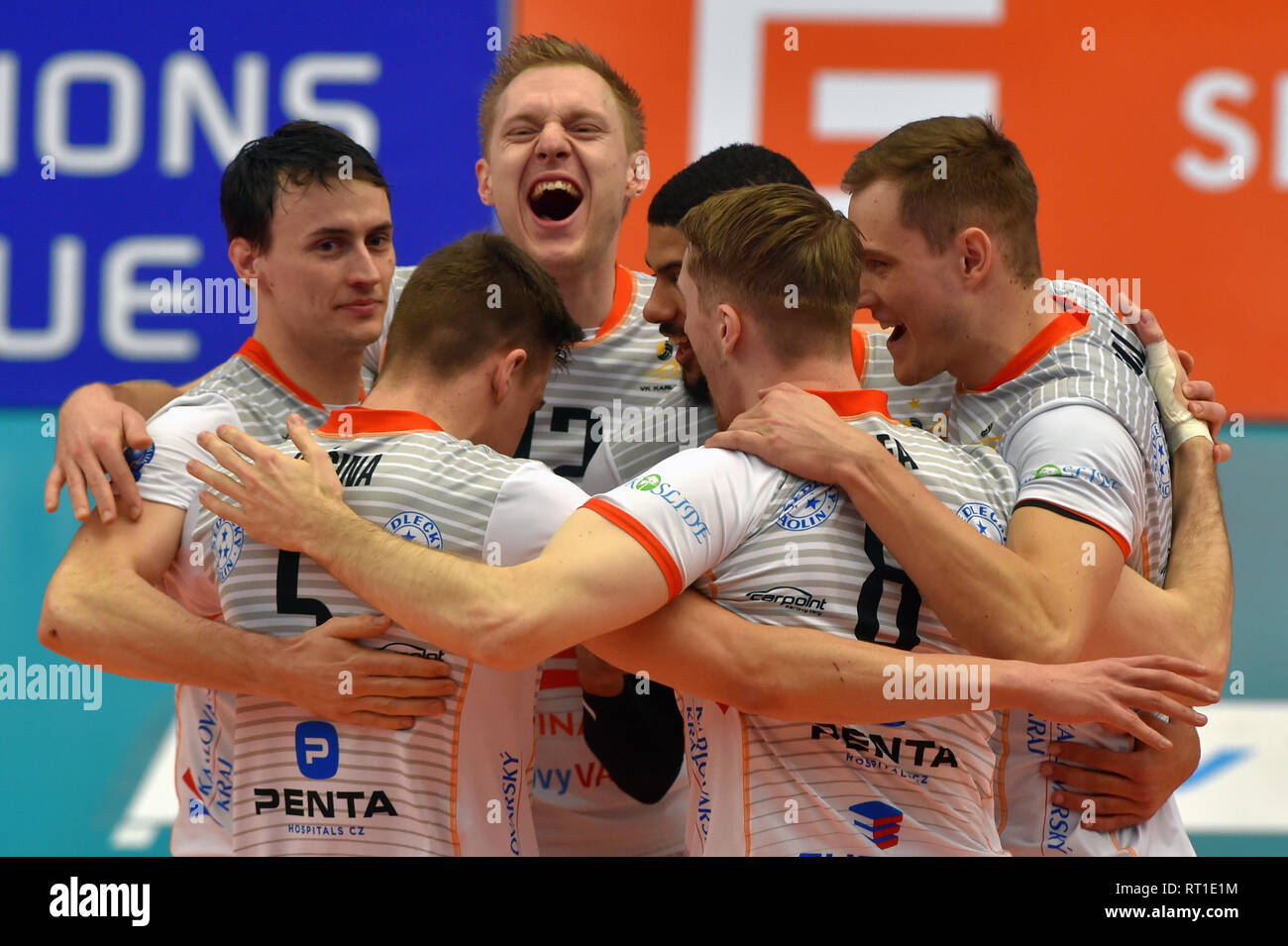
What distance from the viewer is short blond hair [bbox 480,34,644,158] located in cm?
421

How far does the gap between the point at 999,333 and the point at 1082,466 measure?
51 cm

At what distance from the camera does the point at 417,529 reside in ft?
8.75

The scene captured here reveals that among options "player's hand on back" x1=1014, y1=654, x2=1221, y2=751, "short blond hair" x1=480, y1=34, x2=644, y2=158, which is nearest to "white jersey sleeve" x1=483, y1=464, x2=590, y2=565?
"player's hand on back" x1=1014, y1=654, x2=1221, y2=751

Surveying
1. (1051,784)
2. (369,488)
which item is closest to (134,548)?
(369,488)

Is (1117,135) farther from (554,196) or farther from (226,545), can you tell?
(226,545)

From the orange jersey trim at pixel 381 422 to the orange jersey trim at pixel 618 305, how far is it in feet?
3.44

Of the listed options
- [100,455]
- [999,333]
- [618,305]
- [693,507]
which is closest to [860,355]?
[999,333]

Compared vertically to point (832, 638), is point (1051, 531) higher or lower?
higher

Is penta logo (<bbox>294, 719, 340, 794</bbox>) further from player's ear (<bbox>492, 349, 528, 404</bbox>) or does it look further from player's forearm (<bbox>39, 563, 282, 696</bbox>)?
player's ear (<bbox>492, 349, 528, 404</bbox>)

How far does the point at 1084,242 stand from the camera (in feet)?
26.4

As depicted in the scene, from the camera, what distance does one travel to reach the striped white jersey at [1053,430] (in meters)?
3.11

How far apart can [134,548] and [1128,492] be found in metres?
2.10

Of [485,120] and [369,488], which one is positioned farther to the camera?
[485,120]
